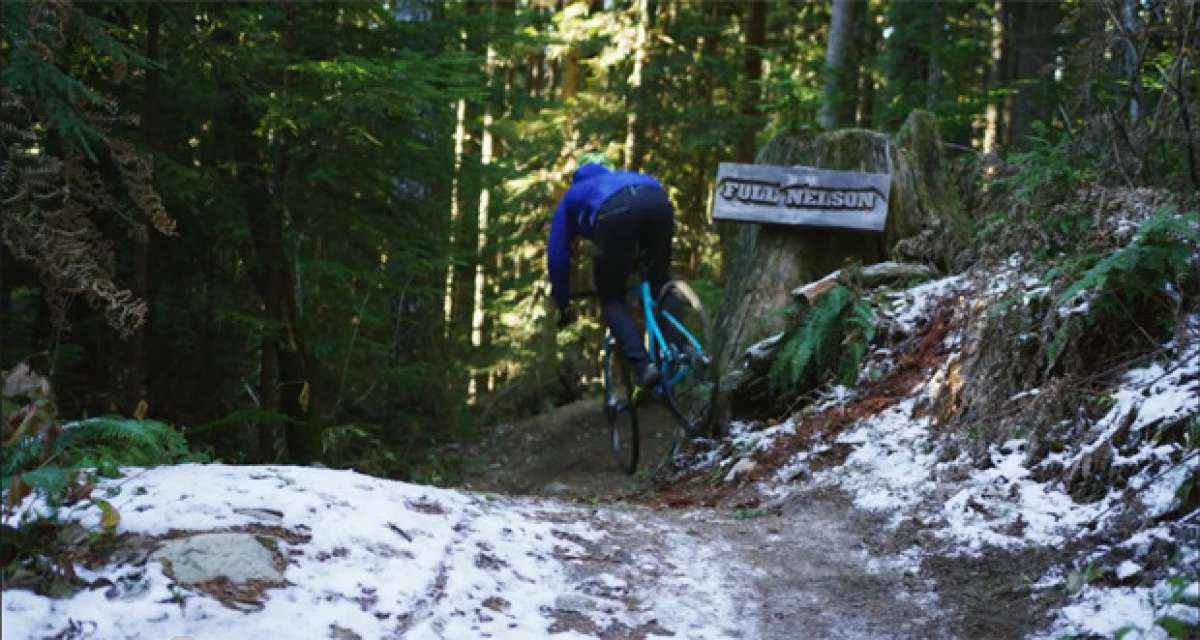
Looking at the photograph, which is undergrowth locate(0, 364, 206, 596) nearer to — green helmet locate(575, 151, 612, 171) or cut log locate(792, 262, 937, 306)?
green helmet locate(575, 151, 612, 171)

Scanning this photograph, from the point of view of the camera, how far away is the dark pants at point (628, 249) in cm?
750

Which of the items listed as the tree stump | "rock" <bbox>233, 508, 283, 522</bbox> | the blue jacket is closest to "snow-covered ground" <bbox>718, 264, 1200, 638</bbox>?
the tree stump

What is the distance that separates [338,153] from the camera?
360 inches

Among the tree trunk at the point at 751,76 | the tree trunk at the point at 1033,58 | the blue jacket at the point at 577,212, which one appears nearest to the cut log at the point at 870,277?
the blue jacket at the point at 577,212

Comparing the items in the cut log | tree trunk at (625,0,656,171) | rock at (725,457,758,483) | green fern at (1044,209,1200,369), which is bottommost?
rock at (725,457,758,483)

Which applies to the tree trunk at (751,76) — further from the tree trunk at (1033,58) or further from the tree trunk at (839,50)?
the tree trunk at (1033,58)

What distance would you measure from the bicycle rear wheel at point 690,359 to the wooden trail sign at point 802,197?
4.41 feet

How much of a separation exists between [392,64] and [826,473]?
14.7 ft

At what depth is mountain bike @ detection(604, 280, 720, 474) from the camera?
7.46 metres

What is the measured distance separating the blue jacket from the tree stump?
1689mm

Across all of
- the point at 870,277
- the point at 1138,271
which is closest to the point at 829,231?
the point at 870,277

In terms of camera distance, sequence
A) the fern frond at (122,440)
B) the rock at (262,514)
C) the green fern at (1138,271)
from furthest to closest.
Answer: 1. the green fern at (1138,271)
2. the fern frond at (122,440)
3. the rock at (262,514)

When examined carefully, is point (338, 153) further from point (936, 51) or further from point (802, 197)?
point (936, 51)

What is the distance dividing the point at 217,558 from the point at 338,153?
638cm
